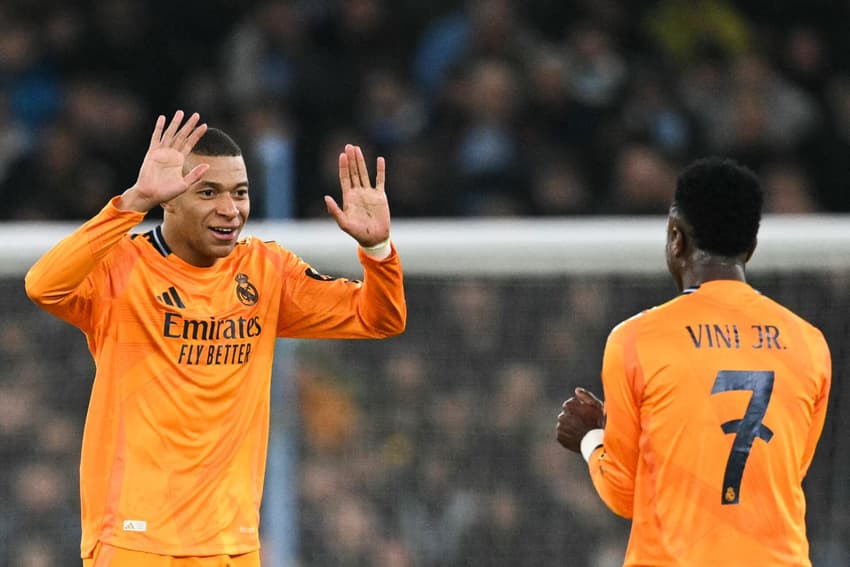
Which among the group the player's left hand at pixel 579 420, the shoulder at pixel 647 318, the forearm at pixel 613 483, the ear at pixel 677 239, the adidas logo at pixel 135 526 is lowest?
the adidas logo at pixel 135 526

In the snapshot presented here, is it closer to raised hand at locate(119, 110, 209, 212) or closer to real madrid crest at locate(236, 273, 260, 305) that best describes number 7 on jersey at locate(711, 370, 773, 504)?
real madrid crest at locate(236, 273, 260, 305)

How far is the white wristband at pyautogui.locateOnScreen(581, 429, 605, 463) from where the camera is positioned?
3.99 meters

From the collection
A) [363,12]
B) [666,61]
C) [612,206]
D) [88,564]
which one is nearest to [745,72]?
[666,61]

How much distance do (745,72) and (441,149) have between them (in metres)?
2.08

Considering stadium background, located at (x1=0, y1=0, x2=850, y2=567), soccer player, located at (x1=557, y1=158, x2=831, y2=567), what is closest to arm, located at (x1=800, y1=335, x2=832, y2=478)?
soccer player, located at (x1=557, y1=158, x2=831, y2=567)

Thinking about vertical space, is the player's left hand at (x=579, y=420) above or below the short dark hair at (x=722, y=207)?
below

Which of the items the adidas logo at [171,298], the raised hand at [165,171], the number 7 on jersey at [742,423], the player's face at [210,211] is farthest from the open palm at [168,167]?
the number 7 on jersey at [742,423]

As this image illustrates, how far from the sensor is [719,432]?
363cm

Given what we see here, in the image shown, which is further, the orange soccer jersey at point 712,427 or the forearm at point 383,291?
the forearm at point 383,291

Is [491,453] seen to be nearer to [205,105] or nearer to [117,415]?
[117,415]

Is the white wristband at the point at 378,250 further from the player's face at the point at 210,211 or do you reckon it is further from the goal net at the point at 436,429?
the goal net at the point at 436,429

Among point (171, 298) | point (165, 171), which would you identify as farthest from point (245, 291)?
point (165, 171)

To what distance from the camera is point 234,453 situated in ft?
13.9

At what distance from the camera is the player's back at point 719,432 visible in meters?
3.63
